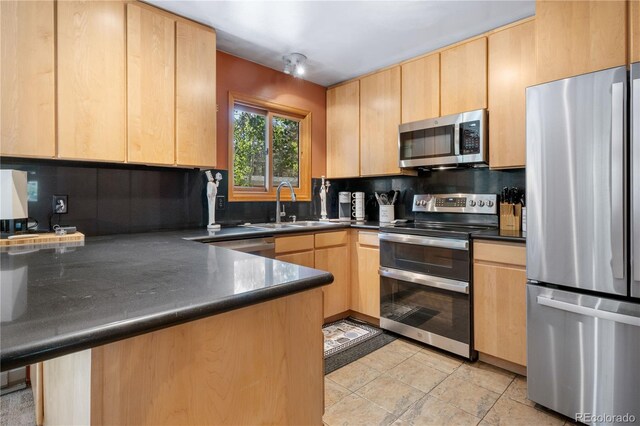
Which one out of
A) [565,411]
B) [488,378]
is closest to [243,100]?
[488,378]

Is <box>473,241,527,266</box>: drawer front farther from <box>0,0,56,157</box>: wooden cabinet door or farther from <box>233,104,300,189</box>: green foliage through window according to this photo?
<box>0,0,56,157</box>: wooden cabinet door

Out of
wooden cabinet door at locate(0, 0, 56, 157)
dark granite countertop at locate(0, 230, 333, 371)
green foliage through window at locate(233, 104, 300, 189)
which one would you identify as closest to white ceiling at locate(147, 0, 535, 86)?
green foliage through window at locate(233, 104, 300, 189)

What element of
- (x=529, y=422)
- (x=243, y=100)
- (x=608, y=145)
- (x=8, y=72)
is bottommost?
(x=529, y=422)

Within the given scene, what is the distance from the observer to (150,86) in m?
2.09

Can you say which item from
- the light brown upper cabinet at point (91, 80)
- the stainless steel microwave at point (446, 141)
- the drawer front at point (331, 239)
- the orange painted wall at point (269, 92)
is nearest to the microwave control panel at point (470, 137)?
the stainless steel microwave at point (446, 141)

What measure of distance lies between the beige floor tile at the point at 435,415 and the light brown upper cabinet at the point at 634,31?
76.2 inches

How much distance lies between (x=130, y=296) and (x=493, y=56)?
273cm

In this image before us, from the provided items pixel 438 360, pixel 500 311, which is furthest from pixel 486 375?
pixel 500 311

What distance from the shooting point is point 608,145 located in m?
1.52

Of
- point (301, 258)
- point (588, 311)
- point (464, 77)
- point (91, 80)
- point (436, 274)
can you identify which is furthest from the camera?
point (301, 258)

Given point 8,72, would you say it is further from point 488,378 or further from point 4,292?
point 488,378

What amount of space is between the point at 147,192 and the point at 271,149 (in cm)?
126

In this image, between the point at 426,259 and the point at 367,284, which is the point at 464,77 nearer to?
the point at 426,259

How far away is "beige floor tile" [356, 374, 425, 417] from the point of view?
1.81m
